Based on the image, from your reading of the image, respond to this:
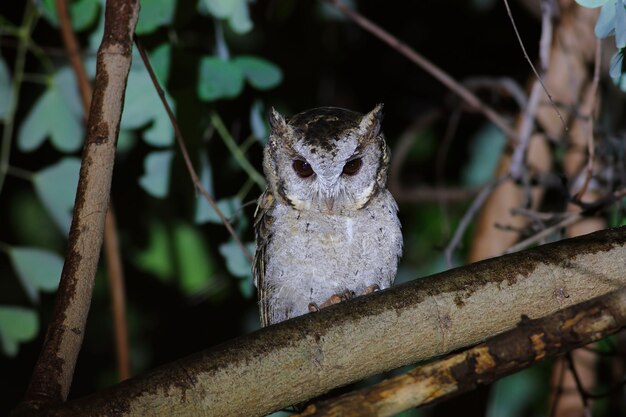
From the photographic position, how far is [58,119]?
244 cm

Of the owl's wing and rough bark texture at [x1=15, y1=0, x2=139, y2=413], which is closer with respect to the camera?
rough bark texture at [x1=15, y1=0, x2=139, y2=413]

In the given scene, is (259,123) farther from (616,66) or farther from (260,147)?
(616,66)

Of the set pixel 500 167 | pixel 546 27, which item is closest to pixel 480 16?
pixel 500 167

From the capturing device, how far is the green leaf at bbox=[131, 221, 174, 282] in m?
3.59

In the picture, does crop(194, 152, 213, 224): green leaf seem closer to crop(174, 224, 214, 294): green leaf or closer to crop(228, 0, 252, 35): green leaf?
crop(228, 0, 252, 35): green leaf

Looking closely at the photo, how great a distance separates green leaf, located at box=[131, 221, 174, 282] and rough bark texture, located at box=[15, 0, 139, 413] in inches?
85.6

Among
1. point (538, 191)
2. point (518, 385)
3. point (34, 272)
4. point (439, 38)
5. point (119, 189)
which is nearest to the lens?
point (34, 272)

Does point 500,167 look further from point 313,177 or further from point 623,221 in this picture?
point 313,177

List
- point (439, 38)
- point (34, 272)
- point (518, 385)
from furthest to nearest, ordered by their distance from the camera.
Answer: point (439, 38)
point (518, 385)
point (34, 272)

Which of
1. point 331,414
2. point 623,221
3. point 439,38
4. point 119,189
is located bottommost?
point 331,414

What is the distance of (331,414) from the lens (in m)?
1.05

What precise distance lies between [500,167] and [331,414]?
218 cm

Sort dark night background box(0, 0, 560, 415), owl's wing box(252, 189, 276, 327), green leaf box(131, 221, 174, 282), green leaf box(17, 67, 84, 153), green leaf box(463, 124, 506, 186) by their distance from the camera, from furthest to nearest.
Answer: green leaf box(463, 124, 506, 186)
green leaf box(131, 221, 174, 282)
dark night background box(0, 0, 560, 415)
green leaf box(17, 67, 84, 153)
owl's wing box(252, 189, 276, 327)

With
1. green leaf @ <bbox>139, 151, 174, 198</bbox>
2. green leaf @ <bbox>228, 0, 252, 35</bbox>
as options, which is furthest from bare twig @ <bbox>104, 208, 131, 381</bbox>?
green leaf @ <bbox>228, 0, 252, 35</bbox>
